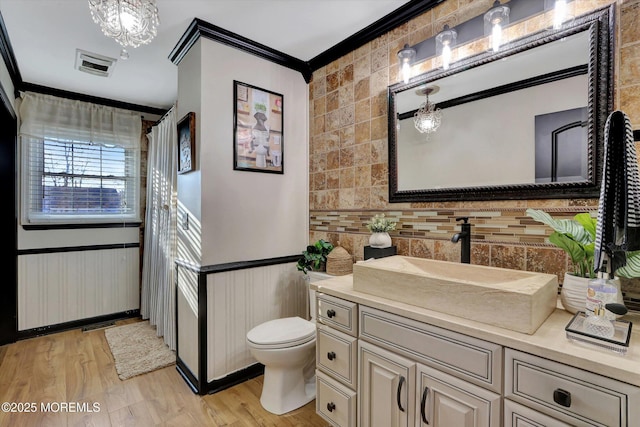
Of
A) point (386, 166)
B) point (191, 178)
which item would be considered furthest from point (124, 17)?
point (386, 166)

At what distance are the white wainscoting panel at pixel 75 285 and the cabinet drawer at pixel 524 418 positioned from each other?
147 inches

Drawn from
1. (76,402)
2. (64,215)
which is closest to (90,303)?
(64,215)

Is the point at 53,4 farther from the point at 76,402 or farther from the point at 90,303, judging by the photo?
the point at 90,303

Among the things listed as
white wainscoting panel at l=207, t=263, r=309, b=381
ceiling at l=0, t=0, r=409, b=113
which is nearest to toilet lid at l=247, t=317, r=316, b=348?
white wainscoting panel at l=207, t=263, r=309, b=381

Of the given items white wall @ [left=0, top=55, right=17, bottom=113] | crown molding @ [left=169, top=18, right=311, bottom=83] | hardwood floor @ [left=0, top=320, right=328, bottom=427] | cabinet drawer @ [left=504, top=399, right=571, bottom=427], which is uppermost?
crown molding @ [left=169, top=18, right=311, bottom=83]

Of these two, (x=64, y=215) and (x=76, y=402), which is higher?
(x=64, y=215)

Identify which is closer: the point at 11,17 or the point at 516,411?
the point at 516,411

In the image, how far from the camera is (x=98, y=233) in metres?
3.33

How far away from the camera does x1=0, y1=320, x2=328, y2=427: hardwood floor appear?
5.99 feet

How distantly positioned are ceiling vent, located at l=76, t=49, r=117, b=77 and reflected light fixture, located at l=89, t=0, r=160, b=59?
133 centimetres

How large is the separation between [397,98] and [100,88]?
2.87 metres

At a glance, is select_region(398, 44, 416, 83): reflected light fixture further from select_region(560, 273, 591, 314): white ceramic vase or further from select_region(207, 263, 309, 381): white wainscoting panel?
select_region(207, 263, 309, 381): white wainscoting panel

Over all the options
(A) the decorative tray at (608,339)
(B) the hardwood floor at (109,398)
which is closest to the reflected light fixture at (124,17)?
(A) the decorative tray at (608,339)

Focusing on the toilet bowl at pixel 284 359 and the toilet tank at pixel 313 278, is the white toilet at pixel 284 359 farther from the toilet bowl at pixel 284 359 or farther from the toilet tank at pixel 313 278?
the toilet tank at pixel 313 278
